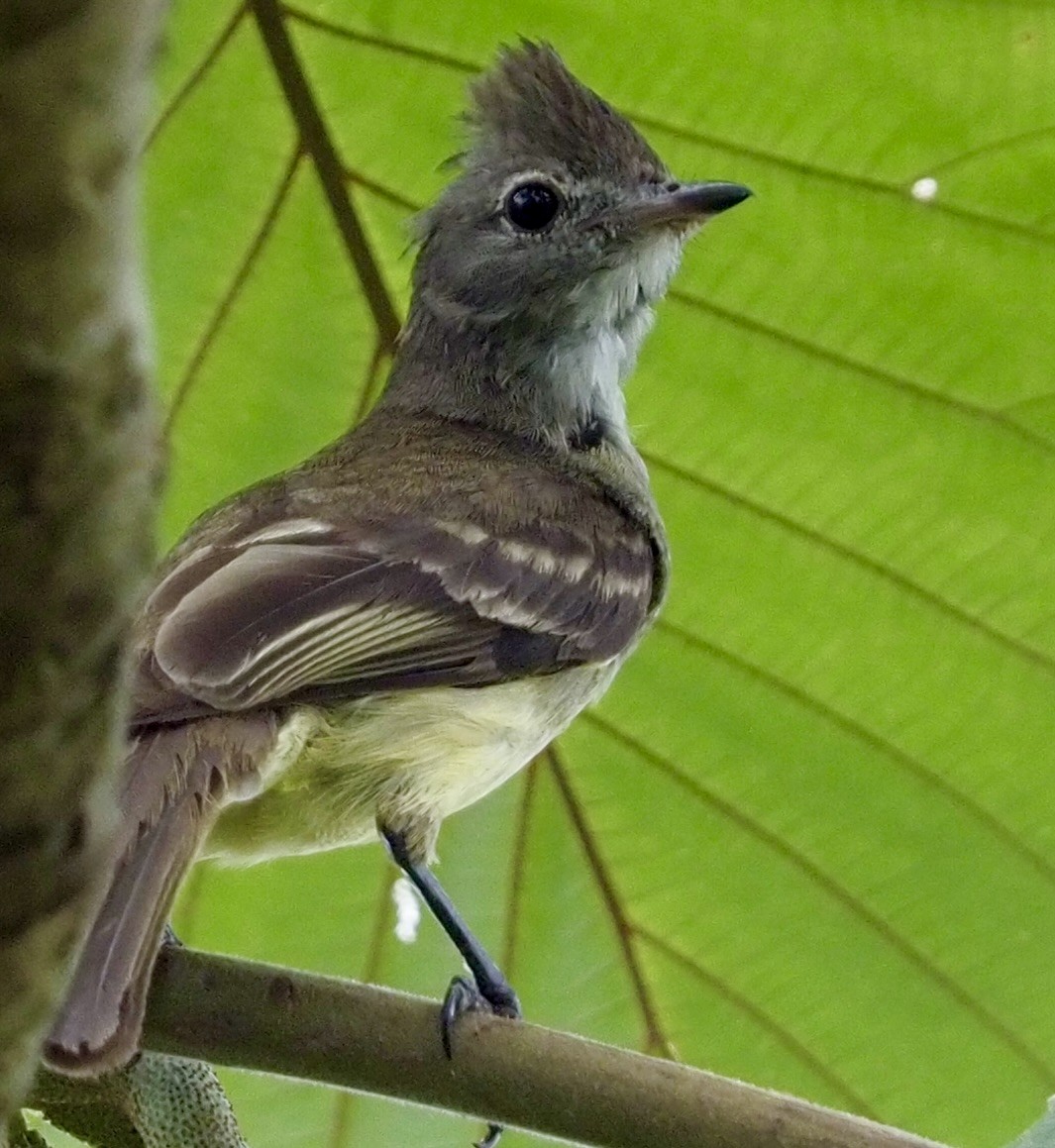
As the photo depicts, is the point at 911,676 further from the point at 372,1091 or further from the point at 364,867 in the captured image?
the point at 372,1091

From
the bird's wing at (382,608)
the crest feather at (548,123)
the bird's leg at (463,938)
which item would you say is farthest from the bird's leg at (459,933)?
the crest feather at (548,123)

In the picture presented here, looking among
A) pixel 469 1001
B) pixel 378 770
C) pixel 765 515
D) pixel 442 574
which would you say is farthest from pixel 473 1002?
pixel 765 515

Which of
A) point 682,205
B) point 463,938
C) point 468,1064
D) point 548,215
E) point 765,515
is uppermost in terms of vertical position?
point 548,215

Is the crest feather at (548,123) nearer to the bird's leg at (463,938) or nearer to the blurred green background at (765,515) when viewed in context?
the blurred green background at (765,515)

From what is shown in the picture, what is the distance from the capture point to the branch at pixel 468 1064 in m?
1.59

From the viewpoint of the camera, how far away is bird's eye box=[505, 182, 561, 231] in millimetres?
3045

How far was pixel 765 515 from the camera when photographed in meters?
2.78

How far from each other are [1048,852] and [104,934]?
154cm

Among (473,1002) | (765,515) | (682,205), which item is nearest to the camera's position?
(473,1002)

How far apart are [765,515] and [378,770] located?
0.76 metres

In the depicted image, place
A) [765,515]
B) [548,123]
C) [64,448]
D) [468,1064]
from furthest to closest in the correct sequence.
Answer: [548,123]
[765,515]
[468,1064]
[64,448]

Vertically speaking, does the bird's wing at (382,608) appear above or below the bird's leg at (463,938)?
above

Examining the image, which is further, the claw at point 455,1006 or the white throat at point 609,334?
the white throat at point 609,334

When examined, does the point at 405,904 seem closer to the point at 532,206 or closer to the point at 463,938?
the point at 463,938
